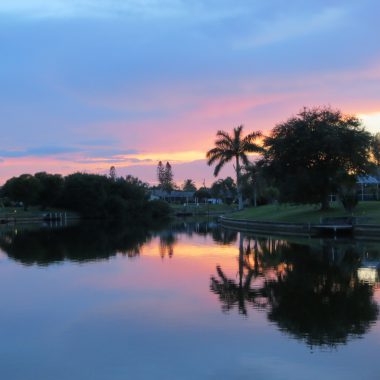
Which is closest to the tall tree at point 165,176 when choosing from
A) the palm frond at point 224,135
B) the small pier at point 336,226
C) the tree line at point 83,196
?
the tree line at point 83,196

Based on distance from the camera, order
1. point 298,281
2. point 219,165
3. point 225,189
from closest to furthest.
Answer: point 298,281 → point 219,165 → point 225,189

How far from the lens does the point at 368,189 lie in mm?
64062

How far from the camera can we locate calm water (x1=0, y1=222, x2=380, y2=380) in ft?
31.8

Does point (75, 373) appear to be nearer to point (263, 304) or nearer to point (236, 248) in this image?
point (263, 304)

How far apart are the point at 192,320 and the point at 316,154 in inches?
1483

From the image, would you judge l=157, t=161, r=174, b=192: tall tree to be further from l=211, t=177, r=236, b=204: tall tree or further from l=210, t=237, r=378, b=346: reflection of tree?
l=210, t=237, r=378, b=346: reflection of tree

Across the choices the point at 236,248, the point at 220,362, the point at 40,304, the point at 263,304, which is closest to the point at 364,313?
the point at 263,304

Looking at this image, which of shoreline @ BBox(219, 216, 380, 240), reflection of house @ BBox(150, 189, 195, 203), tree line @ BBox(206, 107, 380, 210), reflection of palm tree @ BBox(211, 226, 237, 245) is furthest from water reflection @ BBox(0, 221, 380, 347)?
reflection of house @ BBox(150, 189, 195, 203)

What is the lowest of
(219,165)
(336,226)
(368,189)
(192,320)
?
(192,320)

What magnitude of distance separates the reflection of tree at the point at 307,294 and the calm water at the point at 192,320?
0.03 meters

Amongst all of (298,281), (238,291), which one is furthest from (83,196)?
(238,291)

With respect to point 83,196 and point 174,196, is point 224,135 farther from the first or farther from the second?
point 174,196

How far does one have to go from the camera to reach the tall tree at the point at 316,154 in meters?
47.6

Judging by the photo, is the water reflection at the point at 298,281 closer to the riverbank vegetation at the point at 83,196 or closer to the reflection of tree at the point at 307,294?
the reflection of tree at the point at 307,294
